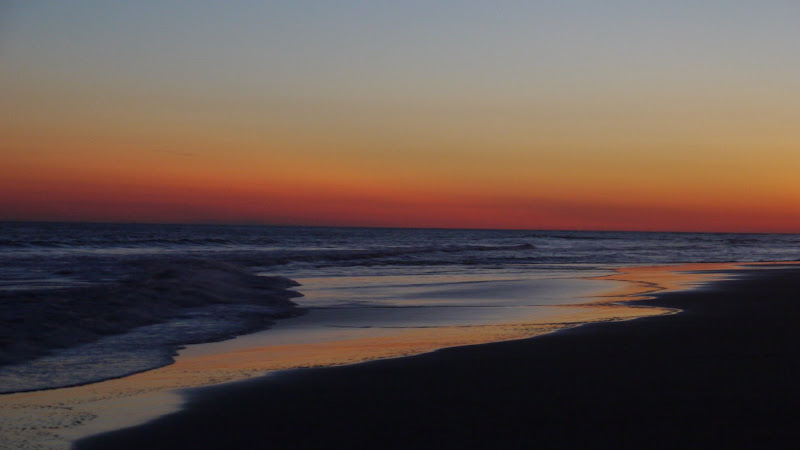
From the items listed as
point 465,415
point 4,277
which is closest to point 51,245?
point 4,277

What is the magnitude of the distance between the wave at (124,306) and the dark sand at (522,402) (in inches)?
121

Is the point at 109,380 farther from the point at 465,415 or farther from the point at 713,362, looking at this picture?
the point at 713,362

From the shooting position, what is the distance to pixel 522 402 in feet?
18.1

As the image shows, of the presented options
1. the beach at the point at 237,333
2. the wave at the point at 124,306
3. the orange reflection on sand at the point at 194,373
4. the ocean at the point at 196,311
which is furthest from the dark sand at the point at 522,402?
the wave at the point at 124,306

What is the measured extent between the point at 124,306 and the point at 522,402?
7566mm

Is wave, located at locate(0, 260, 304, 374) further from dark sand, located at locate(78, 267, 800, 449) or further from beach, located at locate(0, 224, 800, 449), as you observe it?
→ dark sand, located at locate(78, 267, 800, 449)

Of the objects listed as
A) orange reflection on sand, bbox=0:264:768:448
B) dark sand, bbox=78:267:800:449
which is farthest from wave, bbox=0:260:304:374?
dark sand, bbox=78:267:800:449

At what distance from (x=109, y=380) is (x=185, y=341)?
2324 millimetres

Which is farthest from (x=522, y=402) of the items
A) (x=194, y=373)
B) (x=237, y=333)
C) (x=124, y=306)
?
Answer: (x=124, y=306)

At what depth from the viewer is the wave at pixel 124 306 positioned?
8617mm

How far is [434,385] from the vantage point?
614 centimetres

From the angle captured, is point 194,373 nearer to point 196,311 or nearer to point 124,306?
point 124,306

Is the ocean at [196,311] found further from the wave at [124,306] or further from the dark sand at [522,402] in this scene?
the dark sand at [522,402]

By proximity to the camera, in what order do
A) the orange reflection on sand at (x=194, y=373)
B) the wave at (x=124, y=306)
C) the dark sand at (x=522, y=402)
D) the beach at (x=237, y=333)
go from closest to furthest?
the dark sand at (x=522, y=402)
the orange reflection on sand at (x=194, y=373)
the beach at (x=237, y=333)
the wave at (x=124, y=306)
